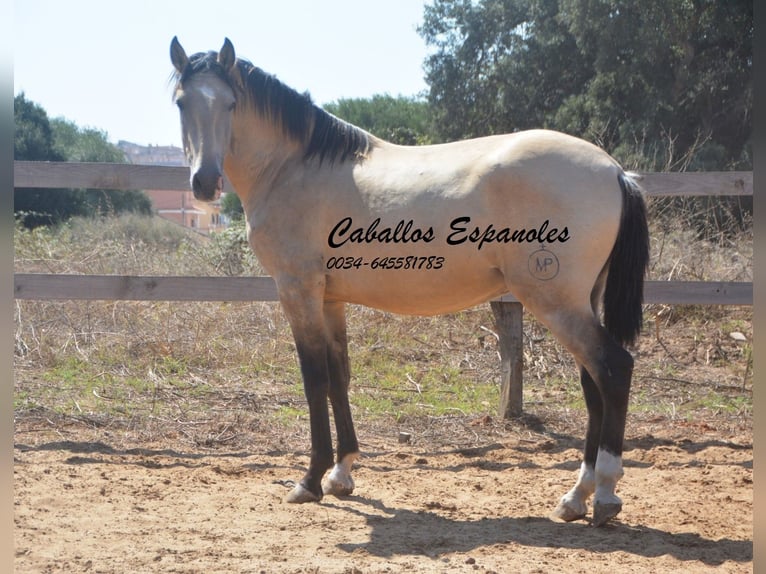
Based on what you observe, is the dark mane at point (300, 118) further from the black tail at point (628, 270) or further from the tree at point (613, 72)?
the tree at point (613, 72)

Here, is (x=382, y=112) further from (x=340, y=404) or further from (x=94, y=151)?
(x=340, y=404)

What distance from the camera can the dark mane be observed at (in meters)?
4.20

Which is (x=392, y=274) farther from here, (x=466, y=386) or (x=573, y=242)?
(x=466, y=386)

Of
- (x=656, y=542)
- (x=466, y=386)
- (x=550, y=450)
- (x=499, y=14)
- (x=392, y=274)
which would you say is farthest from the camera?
(x=499, y=14)

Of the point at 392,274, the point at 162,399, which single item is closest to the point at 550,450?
the point at 392,274

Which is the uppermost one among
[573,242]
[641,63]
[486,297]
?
[641,63]

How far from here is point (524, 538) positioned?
11.3ft

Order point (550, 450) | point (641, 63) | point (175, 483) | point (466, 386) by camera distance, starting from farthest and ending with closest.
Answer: point (641, 63)
point (466, 386)
point (550, 450)
point (175, 483)

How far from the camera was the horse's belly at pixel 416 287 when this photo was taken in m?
3.82

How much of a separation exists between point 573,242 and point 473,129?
18.7m

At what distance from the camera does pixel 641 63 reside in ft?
59.0

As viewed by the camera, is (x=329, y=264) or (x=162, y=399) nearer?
(x=329, y=264)

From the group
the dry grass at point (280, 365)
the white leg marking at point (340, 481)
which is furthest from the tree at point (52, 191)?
the white leg marking at point (340, 481)

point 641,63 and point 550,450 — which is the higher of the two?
point 641,63
